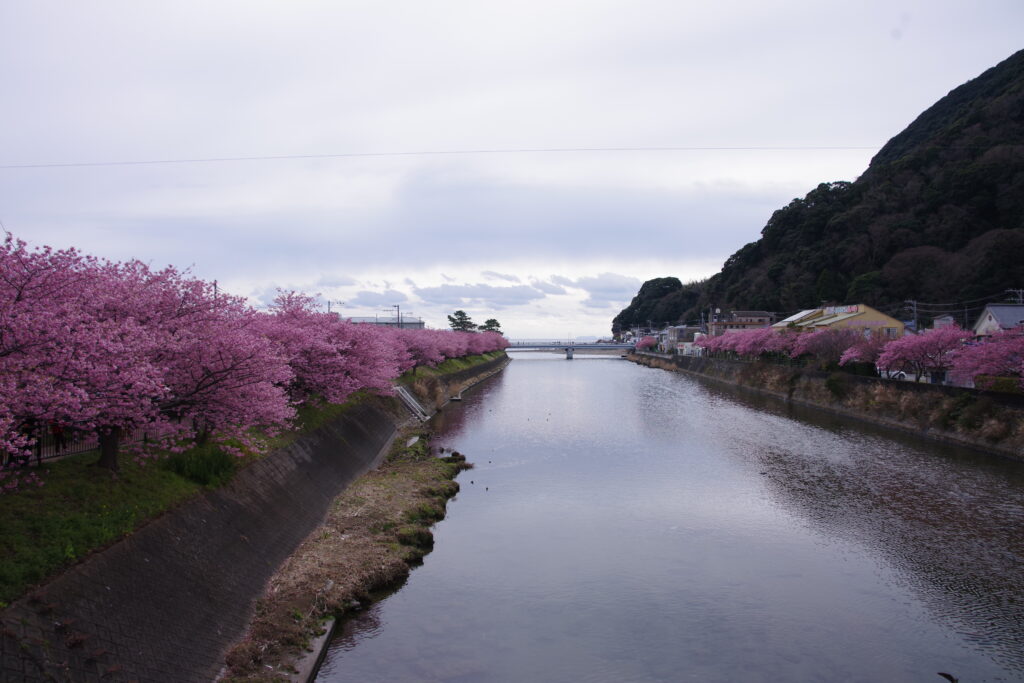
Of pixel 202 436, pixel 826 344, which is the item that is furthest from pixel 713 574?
pixel 826 344

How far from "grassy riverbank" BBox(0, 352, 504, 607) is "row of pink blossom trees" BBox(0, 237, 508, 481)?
2.22 ft

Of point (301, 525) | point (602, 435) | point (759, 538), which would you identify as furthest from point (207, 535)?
point (602, 435)

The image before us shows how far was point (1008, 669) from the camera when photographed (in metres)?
12.6

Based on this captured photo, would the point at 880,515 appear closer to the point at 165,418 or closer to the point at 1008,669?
the point at 1008,669

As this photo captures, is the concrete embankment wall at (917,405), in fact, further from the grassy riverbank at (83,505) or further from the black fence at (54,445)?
the black fence at (54,445)

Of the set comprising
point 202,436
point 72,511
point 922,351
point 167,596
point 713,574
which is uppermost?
point 922,351

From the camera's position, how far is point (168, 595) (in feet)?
37.0

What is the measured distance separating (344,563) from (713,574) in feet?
31.2

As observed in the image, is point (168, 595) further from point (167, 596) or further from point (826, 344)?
point (826, 344)

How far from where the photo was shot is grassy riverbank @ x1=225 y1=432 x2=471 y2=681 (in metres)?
11.9

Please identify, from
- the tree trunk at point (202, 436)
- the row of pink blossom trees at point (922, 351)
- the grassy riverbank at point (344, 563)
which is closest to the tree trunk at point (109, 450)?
the tree trunk at point (202, 436)

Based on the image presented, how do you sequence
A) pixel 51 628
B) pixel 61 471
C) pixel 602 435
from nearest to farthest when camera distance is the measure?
pixel 51 628 < pixel 61 471 < pixel 602 435

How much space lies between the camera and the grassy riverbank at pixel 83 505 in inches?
377

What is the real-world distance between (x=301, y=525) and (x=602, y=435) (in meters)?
24.4
